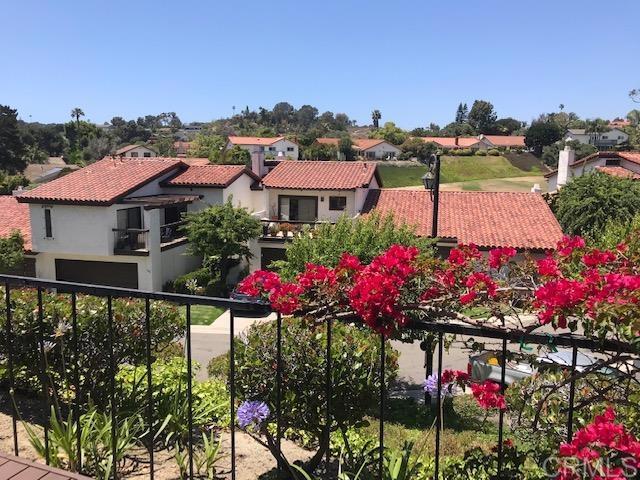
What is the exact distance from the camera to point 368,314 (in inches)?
88.8

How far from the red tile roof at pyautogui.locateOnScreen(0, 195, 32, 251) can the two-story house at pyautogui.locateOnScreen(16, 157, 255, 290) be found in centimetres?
132

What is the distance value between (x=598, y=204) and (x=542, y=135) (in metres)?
56.6

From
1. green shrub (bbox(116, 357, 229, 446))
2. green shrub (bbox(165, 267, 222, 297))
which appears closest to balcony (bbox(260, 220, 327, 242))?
green shrub (bbox(165, 267, 222, 297))

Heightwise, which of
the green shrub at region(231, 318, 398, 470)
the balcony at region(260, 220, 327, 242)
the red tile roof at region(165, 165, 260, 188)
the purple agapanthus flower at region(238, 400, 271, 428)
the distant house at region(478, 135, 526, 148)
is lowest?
the balcony at region(260, 220, 327, 242)

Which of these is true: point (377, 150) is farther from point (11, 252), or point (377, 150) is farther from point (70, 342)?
point (70, 342)

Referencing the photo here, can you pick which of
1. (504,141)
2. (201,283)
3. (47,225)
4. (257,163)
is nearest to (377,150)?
(504,141)

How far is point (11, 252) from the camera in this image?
20.5 meters

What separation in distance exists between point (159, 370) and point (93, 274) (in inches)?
723

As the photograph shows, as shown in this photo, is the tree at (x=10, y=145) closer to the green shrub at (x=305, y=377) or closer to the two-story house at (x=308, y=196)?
the two-story house at (x=308, y=196)

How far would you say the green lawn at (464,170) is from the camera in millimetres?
63281

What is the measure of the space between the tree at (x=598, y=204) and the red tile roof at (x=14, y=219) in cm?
2243

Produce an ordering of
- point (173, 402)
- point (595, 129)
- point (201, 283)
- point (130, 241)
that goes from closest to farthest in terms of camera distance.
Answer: point (173, 402)
point (130, 241)
point (201, 283)
point (595, 129)

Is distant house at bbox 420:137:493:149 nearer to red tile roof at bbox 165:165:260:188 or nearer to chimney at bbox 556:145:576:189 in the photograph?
chimney at bbox 556:145:576:189

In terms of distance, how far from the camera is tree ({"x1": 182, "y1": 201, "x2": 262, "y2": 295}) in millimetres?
21172
